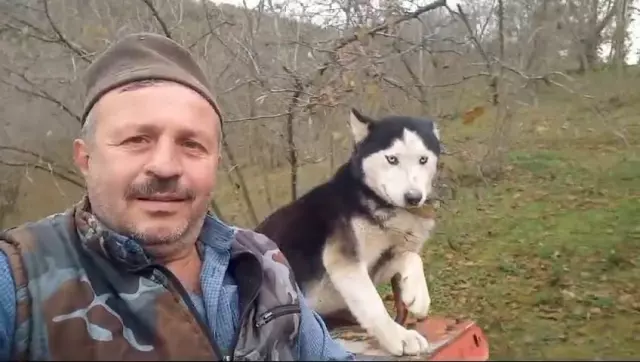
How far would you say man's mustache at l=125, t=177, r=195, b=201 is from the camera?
1.31m

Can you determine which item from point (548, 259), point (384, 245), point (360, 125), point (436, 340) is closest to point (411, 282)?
point (384, 245)

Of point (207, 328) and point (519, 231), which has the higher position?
point (207, 328)

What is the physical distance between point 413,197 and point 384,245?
25 centimetres

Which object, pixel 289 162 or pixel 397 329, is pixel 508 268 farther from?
pixel 397 329

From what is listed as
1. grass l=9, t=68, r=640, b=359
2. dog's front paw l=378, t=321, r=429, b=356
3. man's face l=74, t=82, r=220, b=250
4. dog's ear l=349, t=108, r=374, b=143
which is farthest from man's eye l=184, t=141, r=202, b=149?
grass l=9, t=68, r=640, b=359

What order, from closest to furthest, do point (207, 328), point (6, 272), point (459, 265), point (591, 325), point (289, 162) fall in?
1. point (6, 272)
2. point (207, 328)
3. point (289, 162)
4. point (591, 325)
5. point (459, 265)

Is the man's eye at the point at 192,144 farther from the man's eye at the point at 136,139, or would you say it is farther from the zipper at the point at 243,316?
the zipper at the point at 243,316

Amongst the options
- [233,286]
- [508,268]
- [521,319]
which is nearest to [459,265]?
[508,268]

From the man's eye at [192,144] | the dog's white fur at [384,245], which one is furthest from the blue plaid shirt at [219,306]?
the dog's white fur at [384,245]

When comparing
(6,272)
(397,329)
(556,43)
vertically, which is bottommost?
(397,329)

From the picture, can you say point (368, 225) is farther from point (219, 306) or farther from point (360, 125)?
point (219, 306)

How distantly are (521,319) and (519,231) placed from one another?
2215 millimetres

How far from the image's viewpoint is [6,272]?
47.1 inches

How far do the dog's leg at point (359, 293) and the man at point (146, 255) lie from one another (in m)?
0.62
